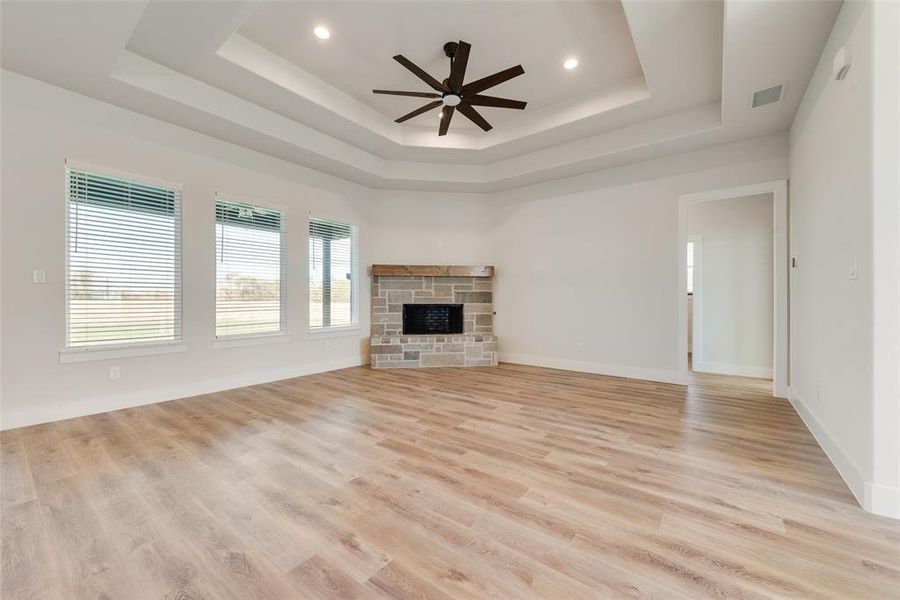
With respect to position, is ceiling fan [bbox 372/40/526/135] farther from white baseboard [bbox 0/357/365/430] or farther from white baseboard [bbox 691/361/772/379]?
white baseboard [bbox 691/361/772/379]

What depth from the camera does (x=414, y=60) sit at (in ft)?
11.7

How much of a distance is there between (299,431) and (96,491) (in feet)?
3.84

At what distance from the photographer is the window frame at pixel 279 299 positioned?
4.18 m

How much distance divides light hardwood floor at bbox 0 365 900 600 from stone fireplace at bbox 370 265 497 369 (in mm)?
2346

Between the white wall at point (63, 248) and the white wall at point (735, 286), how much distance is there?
229 inches

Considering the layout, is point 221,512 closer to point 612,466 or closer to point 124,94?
point 612,466

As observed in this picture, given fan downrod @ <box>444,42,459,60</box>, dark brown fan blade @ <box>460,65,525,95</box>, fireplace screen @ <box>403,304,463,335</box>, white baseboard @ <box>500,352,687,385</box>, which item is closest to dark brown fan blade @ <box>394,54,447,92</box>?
dark brown fan blade @ <box>460,65,525,95</box>

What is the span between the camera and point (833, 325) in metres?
2.46

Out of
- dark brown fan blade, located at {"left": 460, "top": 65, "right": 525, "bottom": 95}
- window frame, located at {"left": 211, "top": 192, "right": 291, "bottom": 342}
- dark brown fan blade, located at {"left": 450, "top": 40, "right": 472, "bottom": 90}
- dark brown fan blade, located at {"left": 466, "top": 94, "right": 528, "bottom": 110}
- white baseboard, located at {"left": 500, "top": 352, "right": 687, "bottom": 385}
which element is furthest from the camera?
white baseboard, located at {"left": 500, "top": 352, "right": 687, "bottom": 385}

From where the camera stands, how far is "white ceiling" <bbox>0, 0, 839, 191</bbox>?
8.47 ft

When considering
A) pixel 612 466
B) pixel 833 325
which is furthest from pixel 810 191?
pixel 612 466

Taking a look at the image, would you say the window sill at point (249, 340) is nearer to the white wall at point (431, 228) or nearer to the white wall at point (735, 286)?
the white wall at point (431, 228)

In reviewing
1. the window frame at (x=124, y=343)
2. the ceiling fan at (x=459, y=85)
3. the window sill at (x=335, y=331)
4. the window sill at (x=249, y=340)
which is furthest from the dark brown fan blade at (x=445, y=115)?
the window sill at (x=249, y=340)

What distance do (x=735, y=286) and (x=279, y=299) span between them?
6.25 meters
